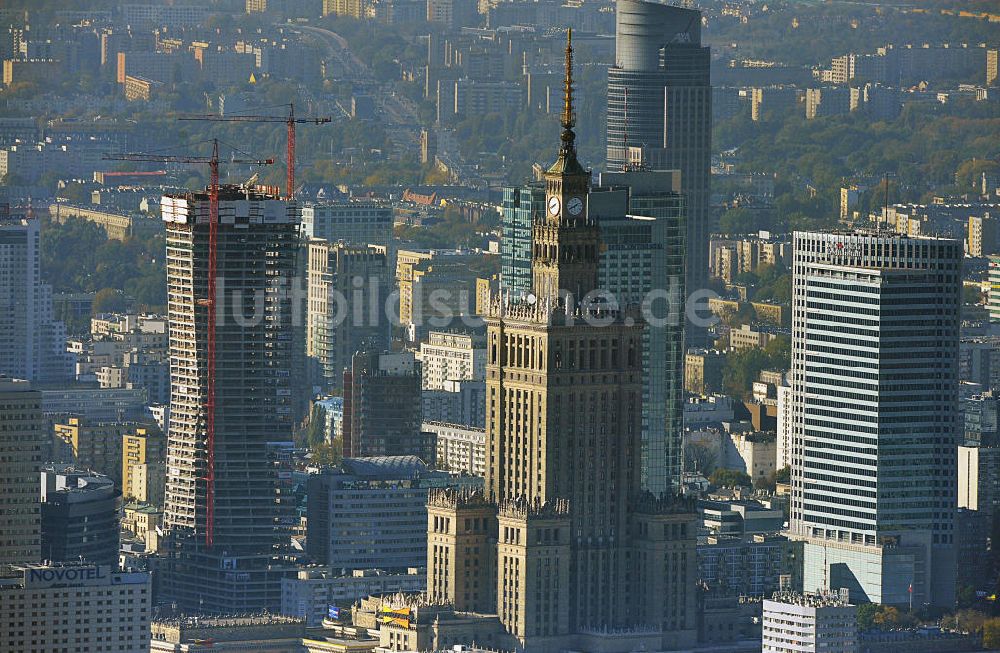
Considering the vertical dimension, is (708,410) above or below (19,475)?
above

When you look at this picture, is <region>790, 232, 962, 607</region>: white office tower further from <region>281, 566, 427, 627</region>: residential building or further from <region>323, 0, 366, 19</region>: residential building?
<region>323, 0, 366, 19</region>: residential building

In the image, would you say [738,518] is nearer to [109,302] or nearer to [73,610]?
[73,610]

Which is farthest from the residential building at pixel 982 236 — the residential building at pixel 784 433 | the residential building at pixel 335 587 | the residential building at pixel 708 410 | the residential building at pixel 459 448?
the residential building at pixel 335 587

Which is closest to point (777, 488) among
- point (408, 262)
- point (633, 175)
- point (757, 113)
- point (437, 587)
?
point (633, 175)

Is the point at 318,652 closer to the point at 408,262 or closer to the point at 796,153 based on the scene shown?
the point at 408,262

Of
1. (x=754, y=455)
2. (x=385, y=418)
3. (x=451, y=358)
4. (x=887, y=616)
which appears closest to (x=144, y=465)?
(x=385, y=418)

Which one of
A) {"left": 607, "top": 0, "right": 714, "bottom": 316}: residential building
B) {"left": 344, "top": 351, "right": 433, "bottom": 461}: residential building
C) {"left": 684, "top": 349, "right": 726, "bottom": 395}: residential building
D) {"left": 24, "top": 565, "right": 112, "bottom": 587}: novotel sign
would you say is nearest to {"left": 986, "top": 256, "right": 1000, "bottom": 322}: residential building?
{"left": 684, "top": 349, "right": 726, "bottom": 395}: residential building
